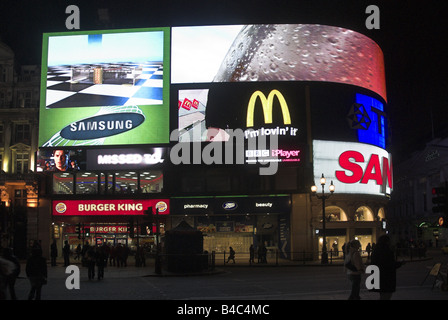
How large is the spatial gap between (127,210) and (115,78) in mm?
13025

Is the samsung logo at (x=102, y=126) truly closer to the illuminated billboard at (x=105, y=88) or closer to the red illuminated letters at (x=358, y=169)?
the illuminated billboard at (x=105, y=88)

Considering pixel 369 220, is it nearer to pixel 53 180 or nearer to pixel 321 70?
pixel 321 70

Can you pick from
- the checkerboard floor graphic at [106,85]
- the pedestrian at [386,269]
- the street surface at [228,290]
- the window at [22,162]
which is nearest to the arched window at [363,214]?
the checkerboard floor graphic at [106,85]

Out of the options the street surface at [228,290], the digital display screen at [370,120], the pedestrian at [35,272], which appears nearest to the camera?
the pedestrian at [35,272]

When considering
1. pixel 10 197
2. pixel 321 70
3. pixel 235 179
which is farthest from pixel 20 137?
pixel 321 70

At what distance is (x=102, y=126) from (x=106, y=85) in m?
4.15

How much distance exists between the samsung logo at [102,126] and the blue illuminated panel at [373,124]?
21.5 meters

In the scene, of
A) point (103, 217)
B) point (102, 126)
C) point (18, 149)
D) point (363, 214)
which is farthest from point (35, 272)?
point (363, 214)

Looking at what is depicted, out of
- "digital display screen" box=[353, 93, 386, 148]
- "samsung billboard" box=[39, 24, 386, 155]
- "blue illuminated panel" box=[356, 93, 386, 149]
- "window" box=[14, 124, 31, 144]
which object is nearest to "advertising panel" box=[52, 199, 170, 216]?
"samsung billboard" box=[39, 24, 386, 155]

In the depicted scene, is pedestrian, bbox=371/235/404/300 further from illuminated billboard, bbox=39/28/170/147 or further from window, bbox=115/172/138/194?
window, bbox=115/172/138/194

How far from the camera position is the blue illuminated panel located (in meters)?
55.9

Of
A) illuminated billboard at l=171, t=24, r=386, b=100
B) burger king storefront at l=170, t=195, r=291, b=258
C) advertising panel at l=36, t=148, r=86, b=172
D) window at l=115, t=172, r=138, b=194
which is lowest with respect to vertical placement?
burger king storefront at l=170, t=195, r=291, b=258

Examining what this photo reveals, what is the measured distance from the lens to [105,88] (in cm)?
5547

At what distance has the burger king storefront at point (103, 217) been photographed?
53.5 metres
